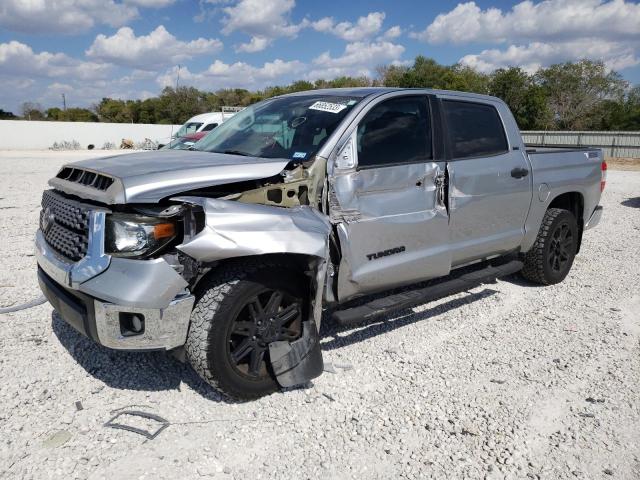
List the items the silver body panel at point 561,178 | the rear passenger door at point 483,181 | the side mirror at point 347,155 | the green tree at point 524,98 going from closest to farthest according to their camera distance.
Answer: the side mirror at point 347,155 < the rear passenger door at point 483,181 < the silver body panel at point 561,178 < the green tree at point 524,98

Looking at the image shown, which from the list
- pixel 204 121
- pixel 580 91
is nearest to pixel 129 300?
pixel 204 121

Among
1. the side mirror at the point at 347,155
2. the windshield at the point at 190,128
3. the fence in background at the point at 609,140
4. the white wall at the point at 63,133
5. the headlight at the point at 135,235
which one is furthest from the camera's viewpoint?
the white wall at the point at 63,133

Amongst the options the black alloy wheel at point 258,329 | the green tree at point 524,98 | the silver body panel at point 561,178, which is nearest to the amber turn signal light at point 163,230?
the black alloy wheel at point 258,329

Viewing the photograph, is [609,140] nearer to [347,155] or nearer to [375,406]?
[347,155]

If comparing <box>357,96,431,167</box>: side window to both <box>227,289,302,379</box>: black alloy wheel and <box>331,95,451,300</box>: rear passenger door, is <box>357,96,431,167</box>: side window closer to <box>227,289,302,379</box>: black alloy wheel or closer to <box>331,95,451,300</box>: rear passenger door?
<box>331,95,451,300</box>: rear passenger door

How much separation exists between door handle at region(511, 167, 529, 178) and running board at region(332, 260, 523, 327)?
0.84 metres

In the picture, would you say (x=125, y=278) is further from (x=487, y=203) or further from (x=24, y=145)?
(x=24, y=145)

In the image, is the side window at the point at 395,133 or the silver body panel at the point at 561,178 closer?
the side window at the point at 395,133

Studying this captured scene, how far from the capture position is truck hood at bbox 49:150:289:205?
9.32 ft

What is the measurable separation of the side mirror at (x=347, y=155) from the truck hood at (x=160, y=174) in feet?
1.26

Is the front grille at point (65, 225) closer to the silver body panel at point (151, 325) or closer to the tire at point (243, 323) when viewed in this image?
the silver body panel at point (151, 325)

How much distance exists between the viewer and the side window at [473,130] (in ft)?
14.4

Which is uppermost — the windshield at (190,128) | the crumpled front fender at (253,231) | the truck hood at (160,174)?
the windshield at (190,128)

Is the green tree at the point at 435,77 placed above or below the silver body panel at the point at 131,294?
above
